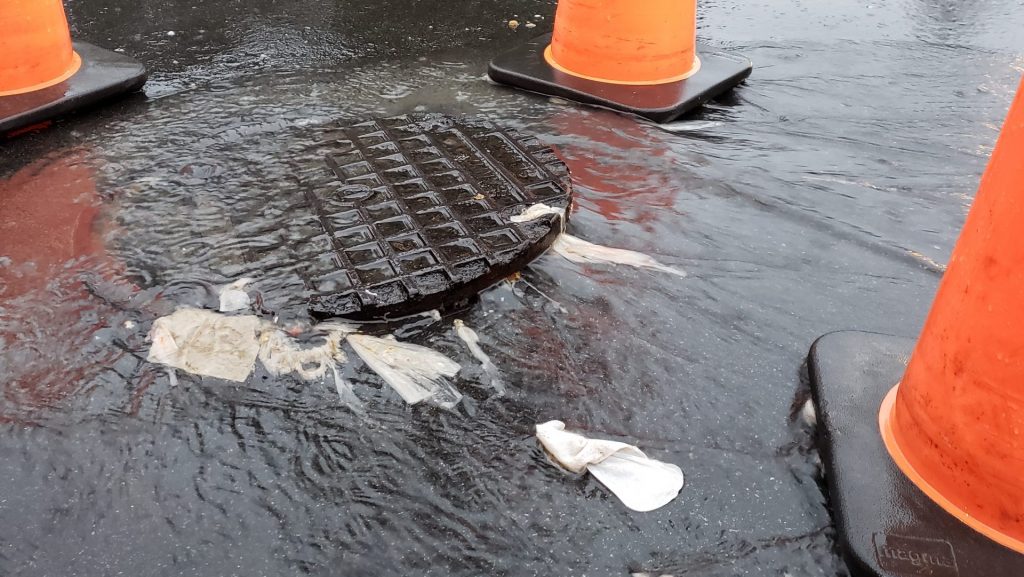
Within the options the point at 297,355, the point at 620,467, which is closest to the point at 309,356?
the point at 297,355

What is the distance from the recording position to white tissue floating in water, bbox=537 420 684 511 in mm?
1760

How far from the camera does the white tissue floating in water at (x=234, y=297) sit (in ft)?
7.45

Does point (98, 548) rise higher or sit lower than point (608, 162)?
lower

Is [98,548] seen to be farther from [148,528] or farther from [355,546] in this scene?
[355,546]

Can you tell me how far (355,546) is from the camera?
163 cm

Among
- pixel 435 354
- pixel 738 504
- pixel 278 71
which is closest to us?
pixel 738 504

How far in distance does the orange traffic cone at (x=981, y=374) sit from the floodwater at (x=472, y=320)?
0.29 metres

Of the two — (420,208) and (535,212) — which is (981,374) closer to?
(535,212)

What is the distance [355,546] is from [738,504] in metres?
0.89

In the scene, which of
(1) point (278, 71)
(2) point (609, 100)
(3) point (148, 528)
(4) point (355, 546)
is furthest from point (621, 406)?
(1) point (278, 71)

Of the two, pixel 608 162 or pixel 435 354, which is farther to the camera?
pixel 608 162

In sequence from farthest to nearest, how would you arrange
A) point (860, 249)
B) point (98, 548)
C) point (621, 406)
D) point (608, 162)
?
1. point (608, 162)
2. point (860, 249)
3. point (621, 406)
4. point (98, 548)

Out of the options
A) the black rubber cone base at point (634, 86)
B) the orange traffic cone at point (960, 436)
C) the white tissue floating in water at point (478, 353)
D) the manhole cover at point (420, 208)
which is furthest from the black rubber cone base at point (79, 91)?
the orange traffic cone at point (960, 436)

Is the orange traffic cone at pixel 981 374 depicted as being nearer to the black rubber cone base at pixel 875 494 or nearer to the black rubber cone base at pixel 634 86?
the black rubber cone base at pixel 875 494
